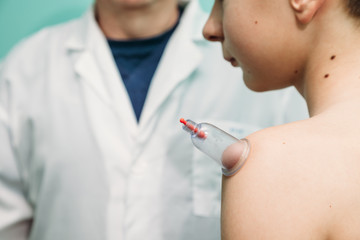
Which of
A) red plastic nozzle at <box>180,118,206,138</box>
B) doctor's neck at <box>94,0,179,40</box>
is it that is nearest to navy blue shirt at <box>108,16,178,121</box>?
doctor's neck at <box>94,0,179,40</box>

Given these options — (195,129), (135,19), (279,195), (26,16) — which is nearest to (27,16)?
(26,16)

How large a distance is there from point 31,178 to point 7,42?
0.54 meters

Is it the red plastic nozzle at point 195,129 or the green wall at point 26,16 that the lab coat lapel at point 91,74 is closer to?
the green wall at point 26,16

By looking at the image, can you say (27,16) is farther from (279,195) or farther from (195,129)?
(279,195)

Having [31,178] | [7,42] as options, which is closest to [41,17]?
[7,42]

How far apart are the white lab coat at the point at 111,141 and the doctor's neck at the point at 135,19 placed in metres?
0.05

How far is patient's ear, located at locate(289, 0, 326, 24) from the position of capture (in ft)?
1.70

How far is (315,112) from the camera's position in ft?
1.67

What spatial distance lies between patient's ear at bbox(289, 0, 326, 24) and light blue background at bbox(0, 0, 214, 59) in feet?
3.31

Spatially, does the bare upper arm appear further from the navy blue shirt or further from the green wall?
the green wall

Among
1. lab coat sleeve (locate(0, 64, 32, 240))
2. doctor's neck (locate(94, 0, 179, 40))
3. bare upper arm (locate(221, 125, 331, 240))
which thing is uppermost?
bare upper arm (locate(221, 125, 331, 240))

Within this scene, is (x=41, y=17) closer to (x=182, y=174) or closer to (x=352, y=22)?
(x=182, y=174)

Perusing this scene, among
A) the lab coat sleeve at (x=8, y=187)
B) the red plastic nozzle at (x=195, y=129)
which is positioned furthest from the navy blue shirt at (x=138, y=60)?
the red plastic nozzle at (x=195, y=129)

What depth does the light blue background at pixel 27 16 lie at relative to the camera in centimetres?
135
